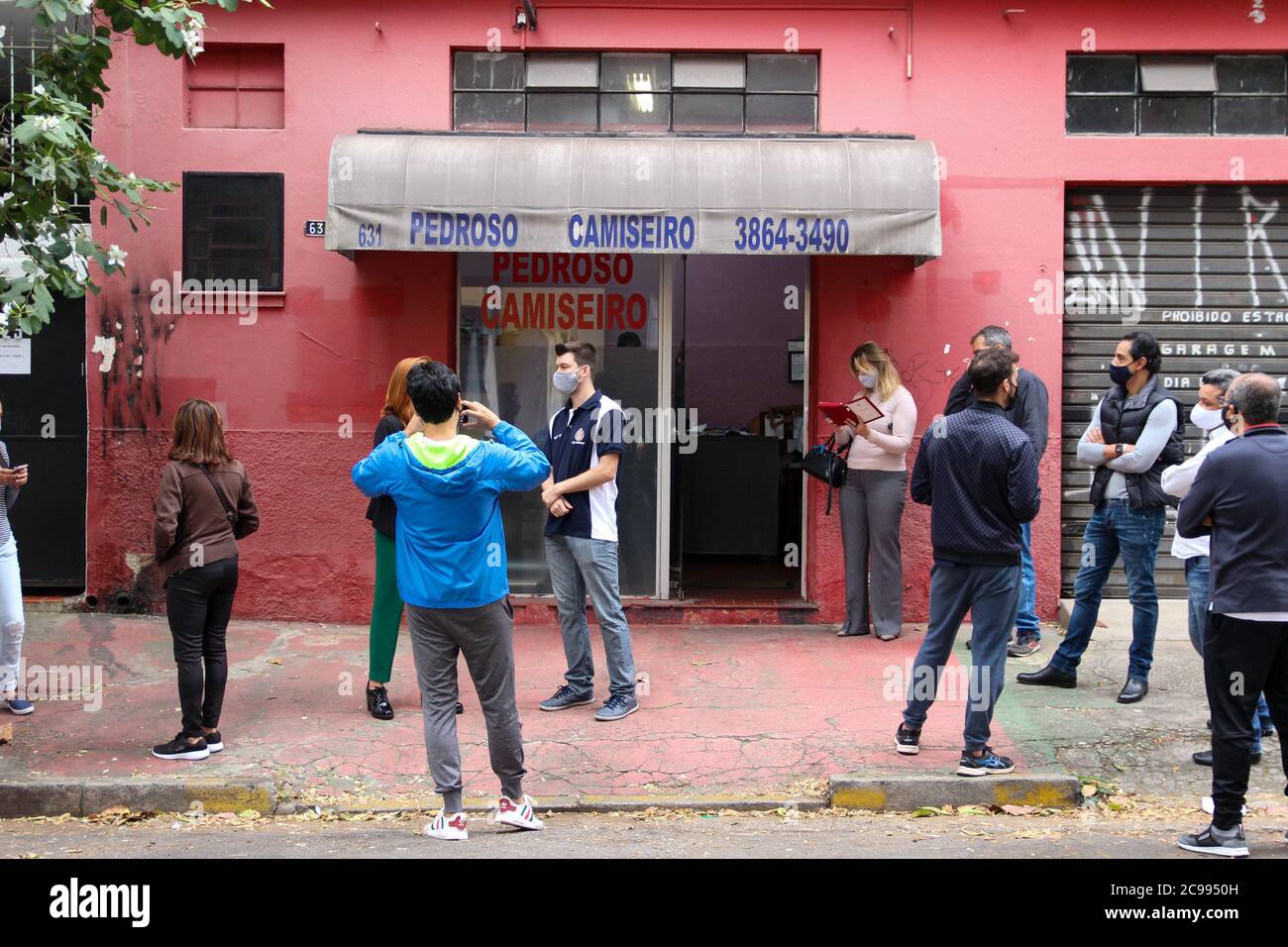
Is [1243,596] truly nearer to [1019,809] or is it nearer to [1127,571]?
[1019,809]

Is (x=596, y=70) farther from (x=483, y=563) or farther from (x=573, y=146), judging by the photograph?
(x=483, y=563)

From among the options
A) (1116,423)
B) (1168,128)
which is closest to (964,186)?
(1168,128)

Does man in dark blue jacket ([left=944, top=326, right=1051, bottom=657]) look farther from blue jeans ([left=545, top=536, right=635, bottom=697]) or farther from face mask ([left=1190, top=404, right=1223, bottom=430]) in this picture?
blue jeans ([left=545, top=536, right=635, bottom=697])

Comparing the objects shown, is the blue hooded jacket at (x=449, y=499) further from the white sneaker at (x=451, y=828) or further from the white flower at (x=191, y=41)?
the white flower at (x=191, y=41)

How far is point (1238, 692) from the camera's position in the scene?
211 inches

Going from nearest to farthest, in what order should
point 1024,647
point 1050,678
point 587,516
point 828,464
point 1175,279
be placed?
point 587,516 → point 1050,678 → point 1024,647 → point 828,464 → point 1175,279

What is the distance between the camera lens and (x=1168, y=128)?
9766mm

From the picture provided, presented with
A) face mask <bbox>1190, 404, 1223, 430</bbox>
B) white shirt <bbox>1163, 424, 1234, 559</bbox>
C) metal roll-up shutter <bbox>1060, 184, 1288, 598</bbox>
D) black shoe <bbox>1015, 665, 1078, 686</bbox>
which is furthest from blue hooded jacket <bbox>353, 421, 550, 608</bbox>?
metal roll-up shutter <bbox>1060, 184, 1288, 598</bbox>

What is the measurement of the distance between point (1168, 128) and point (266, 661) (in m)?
7.87

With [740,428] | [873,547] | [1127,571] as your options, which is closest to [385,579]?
[873,547]

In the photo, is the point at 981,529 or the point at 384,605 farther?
the point at 384,605

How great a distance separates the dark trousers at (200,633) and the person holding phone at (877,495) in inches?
175

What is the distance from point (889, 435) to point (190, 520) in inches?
190
